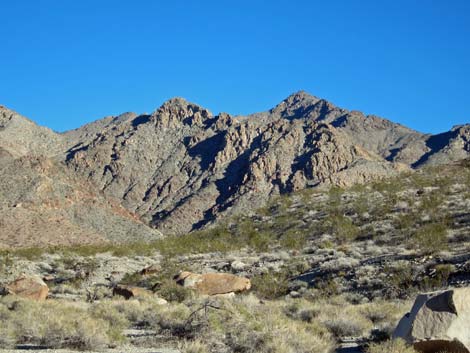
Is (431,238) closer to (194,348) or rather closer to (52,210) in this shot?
(194,348)

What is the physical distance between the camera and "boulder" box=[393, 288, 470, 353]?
858 centimetres

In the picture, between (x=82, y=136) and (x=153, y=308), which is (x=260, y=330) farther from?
(x=82, y=136)

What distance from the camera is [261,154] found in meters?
141

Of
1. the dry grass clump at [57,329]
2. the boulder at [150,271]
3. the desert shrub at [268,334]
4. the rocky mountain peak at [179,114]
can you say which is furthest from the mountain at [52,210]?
the rocky mountain peak at [179,114]

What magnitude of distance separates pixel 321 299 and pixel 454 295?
29.0 ft

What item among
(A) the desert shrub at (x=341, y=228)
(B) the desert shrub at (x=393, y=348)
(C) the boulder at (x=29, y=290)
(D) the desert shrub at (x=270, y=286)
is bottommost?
(B) the desert shrub at (x=393, y=348)

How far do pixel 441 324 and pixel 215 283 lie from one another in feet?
40.7

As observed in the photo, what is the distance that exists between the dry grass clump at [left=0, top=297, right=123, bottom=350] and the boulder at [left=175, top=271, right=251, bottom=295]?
695 centimetres

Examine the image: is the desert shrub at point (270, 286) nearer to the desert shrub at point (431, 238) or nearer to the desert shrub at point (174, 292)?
the desert shrub at point (174, 292)

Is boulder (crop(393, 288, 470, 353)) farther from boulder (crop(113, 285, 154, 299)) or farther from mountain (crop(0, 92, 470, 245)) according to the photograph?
mountain (crop(0, 92, 470, 245))

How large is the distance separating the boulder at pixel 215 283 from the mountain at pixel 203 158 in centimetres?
9489

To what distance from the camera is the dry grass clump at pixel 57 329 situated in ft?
35.4

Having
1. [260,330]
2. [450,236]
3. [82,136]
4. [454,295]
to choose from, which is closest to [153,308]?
[260,330]

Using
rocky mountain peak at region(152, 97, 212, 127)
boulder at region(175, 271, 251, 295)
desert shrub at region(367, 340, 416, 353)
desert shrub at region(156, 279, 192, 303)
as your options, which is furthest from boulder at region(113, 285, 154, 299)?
rocky mountain peak at region(152, 97, 212, 127)
